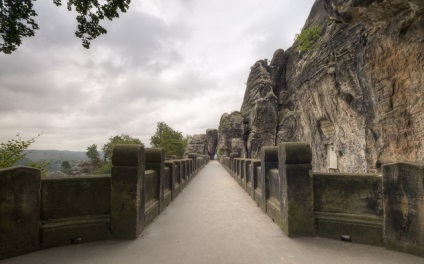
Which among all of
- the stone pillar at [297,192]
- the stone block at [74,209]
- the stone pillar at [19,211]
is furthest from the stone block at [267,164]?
the stone pillar at [19,211]

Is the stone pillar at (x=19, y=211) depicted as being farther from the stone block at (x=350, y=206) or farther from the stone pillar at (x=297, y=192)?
the stone block at (x=350, y=206)

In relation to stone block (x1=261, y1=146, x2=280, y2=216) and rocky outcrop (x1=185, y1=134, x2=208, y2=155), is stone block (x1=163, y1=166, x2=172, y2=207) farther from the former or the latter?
rocky outcrop (x1=185, y1=134, x2=208, y2=155)

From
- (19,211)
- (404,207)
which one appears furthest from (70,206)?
(404,207)

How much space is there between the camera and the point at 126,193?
4207 millimetres

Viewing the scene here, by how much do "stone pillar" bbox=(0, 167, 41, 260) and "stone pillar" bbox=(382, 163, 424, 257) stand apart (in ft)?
20.8

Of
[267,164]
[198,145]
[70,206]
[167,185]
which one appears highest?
[198,145]

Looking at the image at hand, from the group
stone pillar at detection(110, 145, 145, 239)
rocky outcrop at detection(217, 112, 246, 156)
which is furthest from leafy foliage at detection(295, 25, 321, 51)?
rocky outcrop at detection(217, 112, 246, 156)

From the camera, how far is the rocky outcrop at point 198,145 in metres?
61.1

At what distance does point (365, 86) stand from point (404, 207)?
49.8 ft

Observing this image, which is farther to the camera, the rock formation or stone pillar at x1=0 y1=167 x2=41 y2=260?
the rock formation

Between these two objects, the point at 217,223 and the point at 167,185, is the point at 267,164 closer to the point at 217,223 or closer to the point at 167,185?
the point at 217,223

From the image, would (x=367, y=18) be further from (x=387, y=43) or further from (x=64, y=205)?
(x=64, y=205)

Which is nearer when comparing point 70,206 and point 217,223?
point 70,206

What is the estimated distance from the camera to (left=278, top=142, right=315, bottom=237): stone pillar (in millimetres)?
4242
